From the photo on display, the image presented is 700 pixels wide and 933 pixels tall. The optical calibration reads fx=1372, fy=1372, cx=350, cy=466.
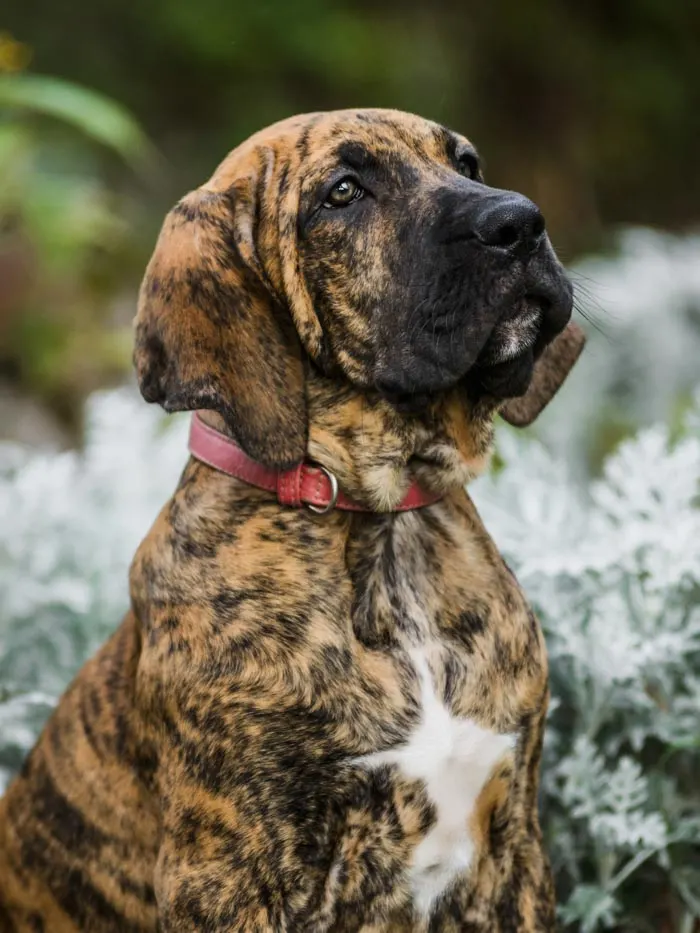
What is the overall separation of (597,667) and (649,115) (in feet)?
30.4

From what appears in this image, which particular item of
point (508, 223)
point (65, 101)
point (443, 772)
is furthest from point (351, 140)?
point (65, 101)

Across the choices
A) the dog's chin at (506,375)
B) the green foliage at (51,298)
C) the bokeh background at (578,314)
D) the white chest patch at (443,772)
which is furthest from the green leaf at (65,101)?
the white chest patch at (443,772)

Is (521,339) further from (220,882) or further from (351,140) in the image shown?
(220,882)

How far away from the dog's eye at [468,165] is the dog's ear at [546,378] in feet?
1.32

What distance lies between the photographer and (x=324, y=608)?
101 inches

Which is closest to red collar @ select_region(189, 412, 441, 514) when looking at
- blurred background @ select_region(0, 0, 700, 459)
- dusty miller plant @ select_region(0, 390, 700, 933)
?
dusty miller plant @ select_region(0, 390, 700, 933)

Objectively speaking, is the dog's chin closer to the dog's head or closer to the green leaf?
the dog's head

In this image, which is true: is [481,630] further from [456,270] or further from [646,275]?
[646,275]

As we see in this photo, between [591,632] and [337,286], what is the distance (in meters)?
1.21

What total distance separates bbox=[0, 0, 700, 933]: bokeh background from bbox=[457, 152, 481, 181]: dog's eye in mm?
347

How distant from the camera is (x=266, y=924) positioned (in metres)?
2.44

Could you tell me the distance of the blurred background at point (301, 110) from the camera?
677 centimetres

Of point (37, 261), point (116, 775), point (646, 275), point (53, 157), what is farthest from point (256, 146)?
point (53, 157)

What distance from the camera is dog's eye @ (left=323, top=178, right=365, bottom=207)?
8.86ft
